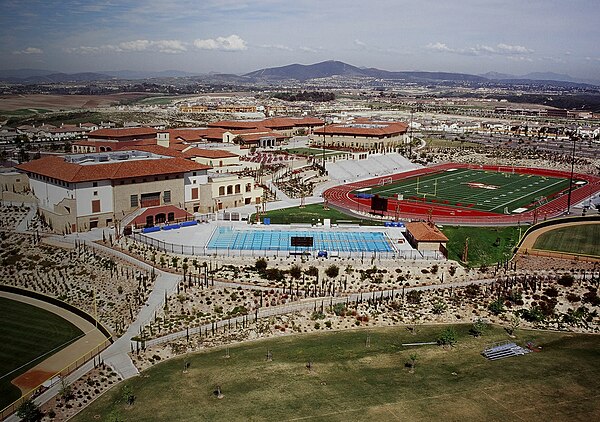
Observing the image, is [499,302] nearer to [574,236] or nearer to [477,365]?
[477,365]

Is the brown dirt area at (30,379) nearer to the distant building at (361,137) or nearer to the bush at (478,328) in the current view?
the bush at (478,328)

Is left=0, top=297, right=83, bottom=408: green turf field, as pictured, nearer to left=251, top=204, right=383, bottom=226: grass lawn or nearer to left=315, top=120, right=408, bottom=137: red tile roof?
left=251, top=204, right=383, bottom=226: grass lawn

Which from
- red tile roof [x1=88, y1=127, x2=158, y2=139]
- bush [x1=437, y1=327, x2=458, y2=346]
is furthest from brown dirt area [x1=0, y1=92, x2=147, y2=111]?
bush [x1=437, y1=327, x2=458, y2=346]

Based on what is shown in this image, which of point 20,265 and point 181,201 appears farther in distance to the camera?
point 181,201

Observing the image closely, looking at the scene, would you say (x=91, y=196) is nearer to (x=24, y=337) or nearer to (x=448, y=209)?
(x=24, y=337)

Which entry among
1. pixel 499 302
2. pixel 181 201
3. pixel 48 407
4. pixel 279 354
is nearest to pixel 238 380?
pixel 279 354

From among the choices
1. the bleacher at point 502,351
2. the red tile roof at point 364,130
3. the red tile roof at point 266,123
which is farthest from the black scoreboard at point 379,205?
the red tile roof at point 266,123
